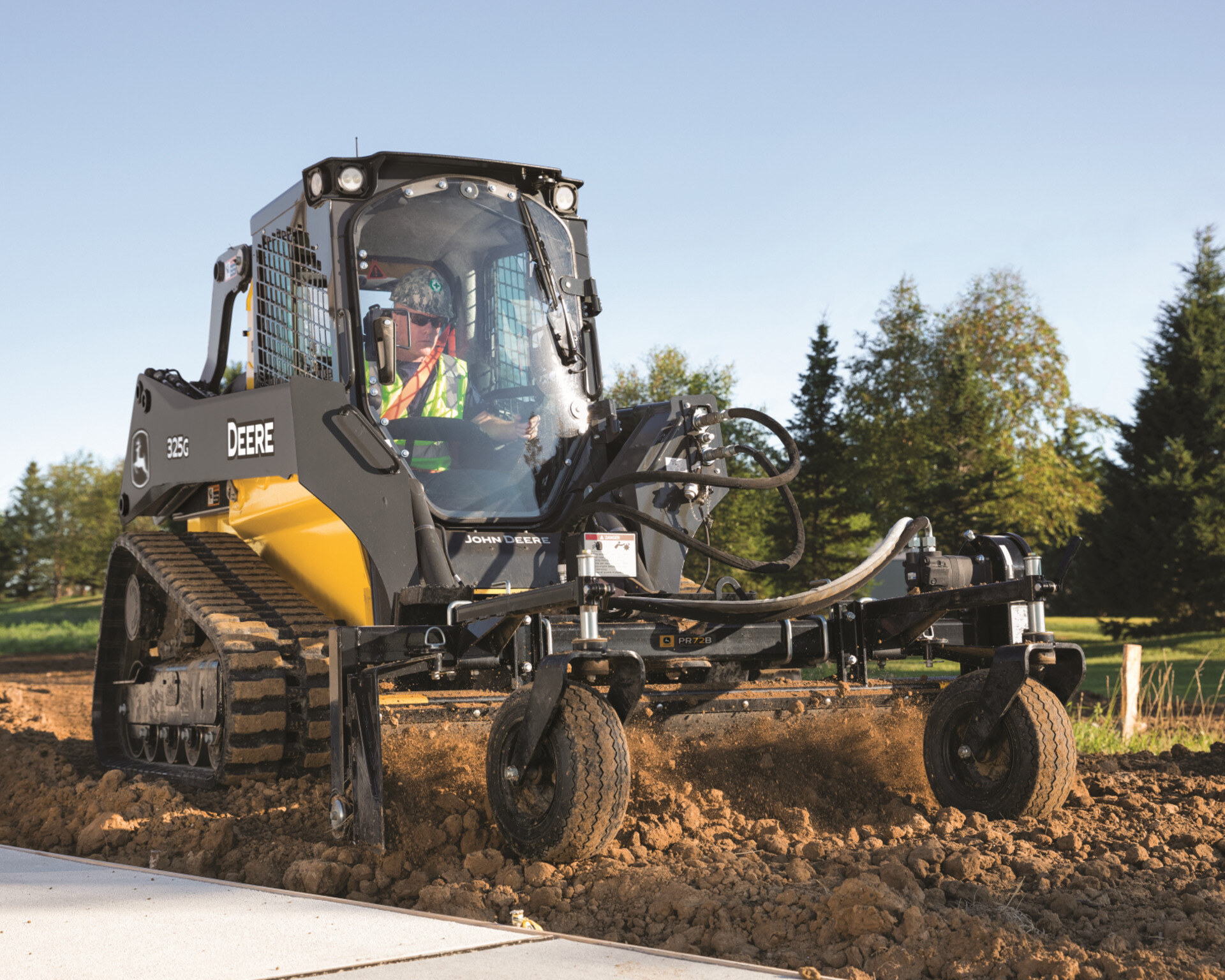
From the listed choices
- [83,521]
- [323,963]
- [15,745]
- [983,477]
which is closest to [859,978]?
[323,963]

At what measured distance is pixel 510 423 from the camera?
6.32 m

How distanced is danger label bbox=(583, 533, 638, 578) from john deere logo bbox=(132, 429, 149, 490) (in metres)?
3.43

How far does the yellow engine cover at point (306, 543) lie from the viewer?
5.73 m

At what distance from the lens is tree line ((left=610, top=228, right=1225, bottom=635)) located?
27.3 meters

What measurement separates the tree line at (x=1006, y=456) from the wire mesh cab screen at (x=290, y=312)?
48.7ft

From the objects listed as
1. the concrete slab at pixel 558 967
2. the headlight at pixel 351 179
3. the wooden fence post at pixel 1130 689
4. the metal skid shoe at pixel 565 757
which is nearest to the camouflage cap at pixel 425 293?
the headlight at pixel 351 179

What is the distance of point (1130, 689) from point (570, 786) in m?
7.51

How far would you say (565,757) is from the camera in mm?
4086

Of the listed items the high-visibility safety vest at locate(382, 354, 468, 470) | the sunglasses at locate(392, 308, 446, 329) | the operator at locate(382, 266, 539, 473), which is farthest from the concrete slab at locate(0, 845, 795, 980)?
the sunglasses at locate(392, 308, 446, 329)

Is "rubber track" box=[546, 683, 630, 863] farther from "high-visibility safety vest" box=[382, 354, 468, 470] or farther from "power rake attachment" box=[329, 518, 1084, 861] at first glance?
"high-visibility safety vest" box=[382, 354, 468, 470]

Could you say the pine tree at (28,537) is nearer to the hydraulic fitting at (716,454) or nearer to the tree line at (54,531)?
the tree line at (54,531)

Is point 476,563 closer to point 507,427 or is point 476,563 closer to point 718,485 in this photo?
point 507,427

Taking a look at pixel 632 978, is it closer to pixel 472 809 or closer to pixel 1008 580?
pixel 472 809

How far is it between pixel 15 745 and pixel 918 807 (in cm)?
648
